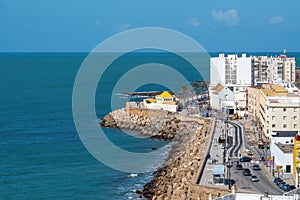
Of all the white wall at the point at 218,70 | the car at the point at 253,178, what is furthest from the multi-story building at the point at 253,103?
the car at the point at 253,178

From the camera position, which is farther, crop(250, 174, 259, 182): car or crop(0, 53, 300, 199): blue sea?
crop(0, 53, 300, 199): blue sea

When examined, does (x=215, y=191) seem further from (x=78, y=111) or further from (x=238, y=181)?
(x=78, y=111)

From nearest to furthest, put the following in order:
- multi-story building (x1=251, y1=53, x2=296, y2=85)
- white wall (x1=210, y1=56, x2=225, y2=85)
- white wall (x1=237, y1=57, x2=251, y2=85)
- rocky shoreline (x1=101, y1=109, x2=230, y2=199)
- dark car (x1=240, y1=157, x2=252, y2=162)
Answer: rocky shoreline (x1=101, y1=109, x2=230, y2=199) < dark car (x1=240, y1=157, x2=252, y2=162) < white wall (x1=237, y1=57, x2=251, y2=85) < multi-story building (x1=251, y1=53, x2=296, y2=85) < white wall (x1=210, y1=56, x2=225, y2=85)

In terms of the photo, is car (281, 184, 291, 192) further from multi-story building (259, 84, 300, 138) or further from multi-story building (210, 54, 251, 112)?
multi-story building (210, 54, 251, 112)

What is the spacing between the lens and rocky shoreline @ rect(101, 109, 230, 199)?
2641cm

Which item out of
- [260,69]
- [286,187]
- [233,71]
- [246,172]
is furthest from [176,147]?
[260,69]

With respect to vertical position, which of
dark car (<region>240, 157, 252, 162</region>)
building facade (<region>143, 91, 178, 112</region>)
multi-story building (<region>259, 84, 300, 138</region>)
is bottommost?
dark car (<region>240, 157, 252, 162</region>)

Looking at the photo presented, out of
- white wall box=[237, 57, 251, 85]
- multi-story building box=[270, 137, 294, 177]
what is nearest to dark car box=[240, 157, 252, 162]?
multi-story building box=[270, 137, 294, 177]

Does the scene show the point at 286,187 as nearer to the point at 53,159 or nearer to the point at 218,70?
the point at 53,159

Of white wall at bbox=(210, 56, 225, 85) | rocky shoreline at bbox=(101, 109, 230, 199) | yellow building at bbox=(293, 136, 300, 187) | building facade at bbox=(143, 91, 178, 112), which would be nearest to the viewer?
yellow building at bbox=(293, 136, 300, 187)

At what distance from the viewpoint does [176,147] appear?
44.5m

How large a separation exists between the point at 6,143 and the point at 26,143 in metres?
1.55

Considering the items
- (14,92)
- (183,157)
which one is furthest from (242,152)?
(14,92)

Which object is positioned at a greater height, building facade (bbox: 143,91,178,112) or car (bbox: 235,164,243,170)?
building facade (bbox: 143,91,178,112)
